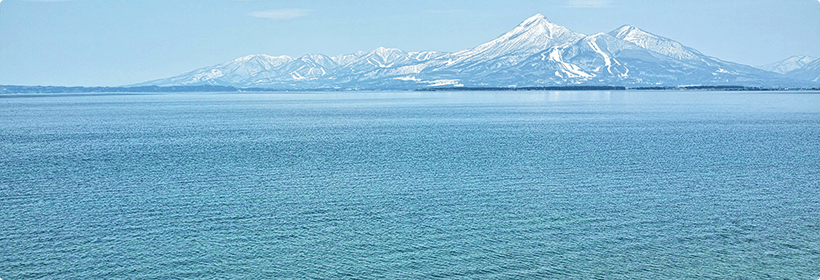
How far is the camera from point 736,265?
1795 cm

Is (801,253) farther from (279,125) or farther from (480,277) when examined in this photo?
(279,125)

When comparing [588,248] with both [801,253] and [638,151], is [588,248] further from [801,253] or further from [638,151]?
[638,151]

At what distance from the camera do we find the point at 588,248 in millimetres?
19516

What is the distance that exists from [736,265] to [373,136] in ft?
119

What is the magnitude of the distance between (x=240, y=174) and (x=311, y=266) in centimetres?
1522

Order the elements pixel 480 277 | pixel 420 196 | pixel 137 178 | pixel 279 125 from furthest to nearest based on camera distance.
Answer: pixel 279 125 < pixel 137 178 < pixel 420 196 < pixel 480 277

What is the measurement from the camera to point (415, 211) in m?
24.0

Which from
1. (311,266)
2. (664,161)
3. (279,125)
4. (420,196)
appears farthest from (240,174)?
(279,125)

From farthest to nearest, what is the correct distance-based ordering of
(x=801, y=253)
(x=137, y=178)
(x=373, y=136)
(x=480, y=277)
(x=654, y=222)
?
(x=373, y=136) → (x=137, y=178) → (x=654, y=222) → (x=801, y=253) → (x=480, y=277)

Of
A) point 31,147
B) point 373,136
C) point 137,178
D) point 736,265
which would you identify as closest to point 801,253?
point 736,265

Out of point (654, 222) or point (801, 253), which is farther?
point (654, 222)

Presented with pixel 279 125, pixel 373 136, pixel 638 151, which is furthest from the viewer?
pixel 279 125

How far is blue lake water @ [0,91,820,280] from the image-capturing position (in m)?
18.2

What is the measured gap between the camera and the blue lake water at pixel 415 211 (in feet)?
59.8
